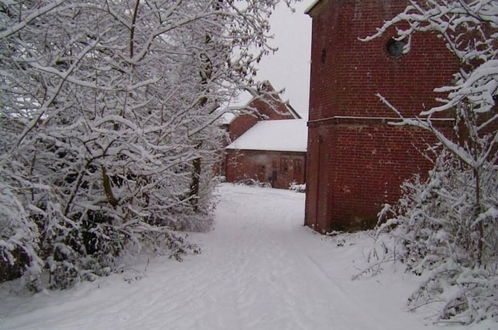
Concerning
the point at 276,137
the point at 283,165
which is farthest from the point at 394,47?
the point at 276,137

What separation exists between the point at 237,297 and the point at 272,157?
2632 cm

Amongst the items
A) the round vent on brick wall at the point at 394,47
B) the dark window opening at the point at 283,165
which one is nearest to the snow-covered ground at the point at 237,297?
the round vent on brick wall at the point at 394,47

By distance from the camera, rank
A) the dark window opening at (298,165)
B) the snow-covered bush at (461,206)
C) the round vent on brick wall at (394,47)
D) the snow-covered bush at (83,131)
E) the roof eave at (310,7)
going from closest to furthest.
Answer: the snow-covered bush at (461,206) < the snow-covered bush at (83,131) < the round vent on brick wall at (394,47) < the roof eave at (310,7) < the dark window opening at (298,165)

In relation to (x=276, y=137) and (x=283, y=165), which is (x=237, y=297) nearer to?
(x=283, y=165)

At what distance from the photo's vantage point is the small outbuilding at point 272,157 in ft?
102

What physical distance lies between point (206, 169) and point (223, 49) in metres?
4.65

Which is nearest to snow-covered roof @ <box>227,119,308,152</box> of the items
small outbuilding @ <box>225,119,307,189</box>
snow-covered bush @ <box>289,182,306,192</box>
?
small outbuilding @ <box>225,119,307,189</box>

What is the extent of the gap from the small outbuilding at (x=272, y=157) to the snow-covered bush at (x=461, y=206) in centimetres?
2381

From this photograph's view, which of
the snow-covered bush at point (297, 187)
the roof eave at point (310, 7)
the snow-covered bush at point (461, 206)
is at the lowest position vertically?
the snow-covered bush at point (297, 187)

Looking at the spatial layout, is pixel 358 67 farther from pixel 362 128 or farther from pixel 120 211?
pixel 120 211

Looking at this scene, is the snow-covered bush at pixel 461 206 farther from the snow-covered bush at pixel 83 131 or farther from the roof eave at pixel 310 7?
the roof eave at pixel 310 7

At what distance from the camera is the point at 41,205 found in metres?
6.48

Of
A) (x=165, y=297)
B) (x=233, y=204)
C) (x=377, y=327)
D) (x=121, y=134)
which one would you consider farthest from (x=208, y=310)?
(x=233, y=204)

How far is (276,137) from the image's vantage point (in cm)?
3422
